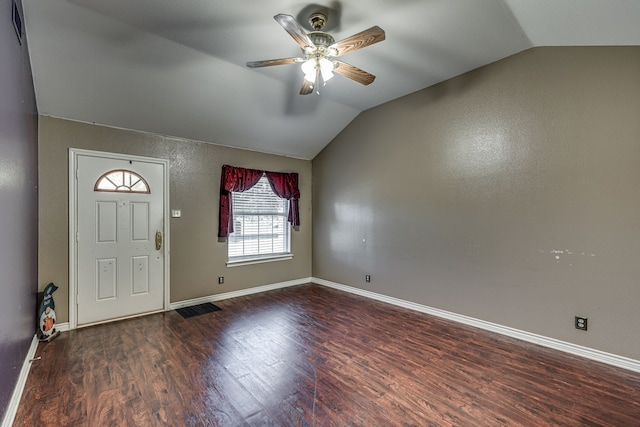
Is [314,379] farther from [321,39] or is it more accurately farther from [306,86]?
[321,39]

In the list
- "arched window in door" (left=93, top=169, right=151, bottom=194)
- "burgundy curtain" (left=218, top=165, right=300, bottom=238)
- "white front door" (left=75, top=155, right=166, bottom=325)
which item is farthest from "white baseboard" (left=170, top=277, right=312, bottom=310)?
"arched window in door" (left=93, top=169, right=151, bottom=194)

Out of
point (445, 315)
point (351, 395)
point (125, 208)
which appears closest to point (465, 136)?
point (445, 315)

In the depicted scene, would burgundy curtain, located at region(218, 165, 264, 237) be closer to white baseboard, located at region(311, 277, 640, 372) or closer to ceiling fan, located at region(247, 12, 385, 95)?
ceiling fan, located at region(247, 12, 385, 95)

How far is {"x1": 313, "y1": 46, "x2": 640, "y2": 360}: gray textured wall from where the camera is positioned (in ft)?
8.25

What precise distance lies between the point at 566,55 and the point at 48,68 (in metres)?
4.99

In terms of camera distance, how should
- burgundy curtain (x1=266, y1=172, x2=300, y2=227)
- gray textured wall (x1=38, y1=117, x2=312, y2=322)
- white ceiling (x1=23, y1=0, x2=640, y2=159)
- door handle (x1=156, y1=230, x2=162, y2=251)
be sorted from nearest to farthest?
1. white ceiling (x1=23, y1=0, x2=640, y2=159)
2. gray textured wall (x1=38, y1=117, x2=312, y2=322)
3. door handle (x1=156, y1=230, x2=162, y2=251)
4. burgundy curtain (x1=266, y1=172, x2=300, y2=227)

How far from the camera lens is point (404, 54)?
302 centimetres

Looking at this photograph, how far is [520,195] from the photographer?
303 centimetres

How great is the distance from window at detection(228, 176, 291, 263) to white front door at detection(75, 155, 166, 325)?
1.12 meters

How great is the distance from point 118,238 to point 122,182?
2.32 ft

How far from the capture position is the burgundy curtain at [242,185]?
443 cm

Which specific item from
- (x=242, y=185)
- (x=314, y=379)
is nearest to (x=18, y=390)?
(x=314, y=379)

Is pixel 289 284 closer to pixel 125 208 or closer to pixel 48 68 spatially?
pixel 125 208

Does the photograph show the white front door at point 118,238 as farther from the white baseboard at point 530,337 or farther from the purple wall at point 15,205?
the white baseboard at point 530,337
